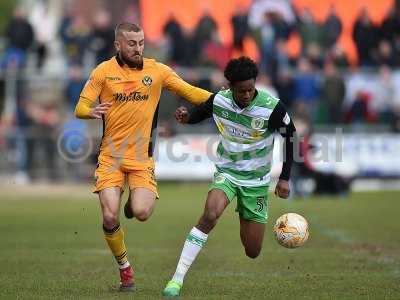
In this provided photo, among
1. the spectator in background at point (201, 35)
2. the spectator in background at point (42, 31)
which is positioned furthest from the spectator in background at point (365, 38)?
the spectator in background at point (42, 31)

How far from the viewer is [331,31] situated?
25719 millimetres

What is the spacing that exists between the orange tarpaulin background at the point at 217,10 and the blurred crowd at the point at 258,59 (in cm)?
111

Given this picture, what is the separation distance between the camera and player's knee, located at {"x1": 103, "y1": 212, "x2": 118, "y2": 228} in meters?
8.85

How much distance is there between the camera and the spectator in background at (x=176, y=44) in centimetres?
2491

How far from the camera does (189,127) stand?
2406 cm

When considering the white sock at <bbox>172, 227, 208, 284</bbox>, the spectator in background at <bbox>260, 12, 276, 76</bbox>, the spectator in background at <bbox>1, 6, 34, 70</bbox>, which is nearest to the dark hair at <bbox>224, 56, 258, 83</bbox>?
the white sock at <bbox>172, 227, 208, 284</bbox>

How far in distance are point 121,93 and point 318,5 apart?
18951 millimetres

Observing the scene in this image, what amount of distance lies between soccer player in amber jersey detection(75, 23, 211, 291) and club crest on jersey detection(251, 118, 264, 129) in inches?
21.5

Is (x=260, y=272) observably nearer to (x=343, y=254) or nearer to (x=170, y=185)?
(x=343, y=254)

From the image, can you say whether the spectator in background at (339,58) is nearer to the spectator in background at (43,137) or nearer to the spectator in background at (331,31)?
the spectator in background at (331,31)

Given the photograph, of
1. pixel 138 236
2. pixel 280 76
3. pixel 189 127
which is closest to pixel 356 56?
pixel 280 76

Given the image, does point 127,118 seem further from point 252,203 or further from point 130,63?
point 252,203

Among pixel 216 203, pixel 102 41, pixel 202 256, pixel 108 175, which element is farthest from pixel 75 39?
pixel 216 203

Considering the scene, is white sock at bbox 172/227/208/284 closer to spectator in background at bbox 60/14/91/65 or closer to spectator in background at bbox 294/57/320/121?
spectator in background at bbox 294/57/320/121
